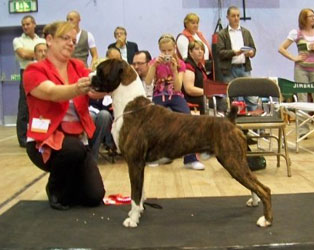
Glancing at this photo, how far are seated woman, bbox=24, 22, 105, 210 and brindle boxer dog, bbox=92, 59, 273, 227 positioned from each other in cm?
25

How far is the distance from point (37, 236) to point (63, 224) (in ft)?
0.70

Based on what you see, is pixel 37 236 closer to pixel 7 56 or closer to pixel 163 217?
pixel 163 217

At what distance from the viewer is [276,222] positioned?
218cm

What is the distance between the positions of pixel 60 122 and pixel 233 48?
133 inches

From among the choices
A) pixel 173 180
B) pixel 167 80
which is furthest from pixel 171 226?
pixel 167 80

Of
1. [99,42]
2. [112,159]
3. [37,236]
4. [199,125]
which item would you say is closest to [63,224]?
[37,236]

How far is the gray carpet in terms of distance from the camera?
1915 mm

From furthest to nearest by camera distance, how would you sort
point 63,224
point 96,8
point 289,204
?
point 96,8 < point 289,204 < point 63,224

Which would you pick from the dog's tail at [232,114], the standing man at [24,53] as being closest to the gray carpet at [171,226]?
the dog's tail at [232,114]

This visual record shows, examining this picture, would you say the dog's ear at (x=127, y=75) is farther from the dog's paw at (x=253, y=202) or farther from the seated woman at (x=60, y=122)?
the dog's paw at (x=253, y=202)

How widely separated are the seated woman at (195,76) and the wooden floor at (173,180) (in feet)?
2.12

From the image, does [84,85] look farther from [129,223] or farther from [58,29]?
[129,223]

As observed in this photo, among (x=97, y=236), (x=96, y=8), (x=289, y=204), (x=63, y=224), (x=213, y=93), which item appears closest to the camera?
(x=97, y=236)

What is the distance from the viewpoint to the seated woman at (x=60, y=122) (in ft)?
7.86
